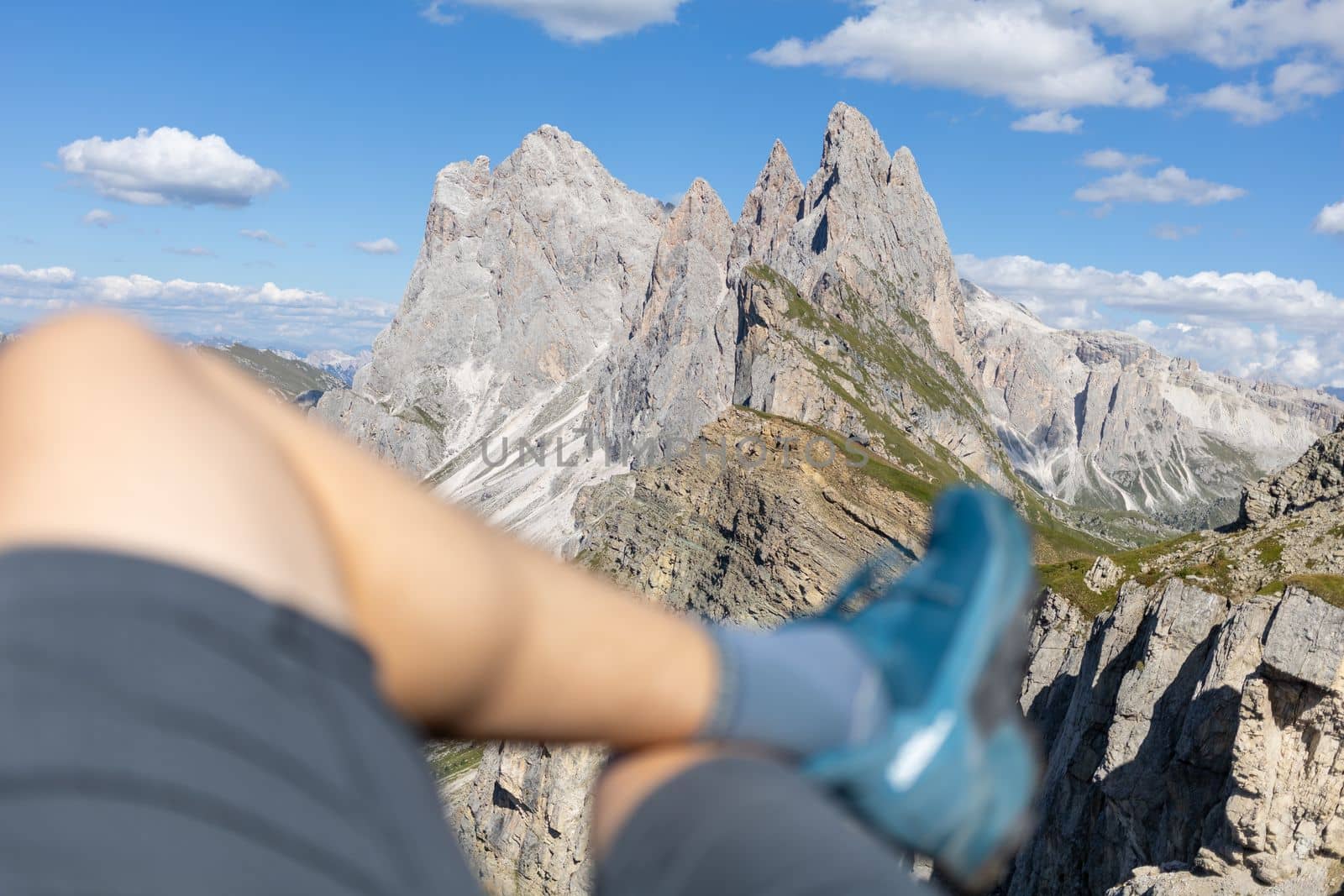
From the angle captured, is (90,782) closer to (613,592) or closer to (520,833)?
(613,592)

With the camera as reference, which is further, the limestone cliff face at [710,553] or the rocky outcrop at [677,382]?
the rocky outcrop at [677,382]

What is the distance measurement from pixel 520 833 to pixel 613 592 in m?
53.3

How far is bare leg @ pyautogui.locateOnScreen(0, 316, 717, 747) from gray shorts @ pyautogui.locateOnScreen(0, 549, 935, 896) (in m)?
0.12

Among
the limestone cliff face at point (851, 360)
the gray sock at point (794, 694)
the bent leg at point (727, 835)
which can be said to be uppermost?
the limestone cliff face at point (851, 360)

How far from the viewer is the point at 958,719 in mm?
3201

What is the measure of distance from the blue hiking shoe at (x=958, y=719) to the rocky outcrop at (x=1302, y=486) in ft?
132

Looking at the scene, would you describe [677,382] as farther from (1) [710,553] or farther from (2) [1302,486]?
(2) [1302,486]

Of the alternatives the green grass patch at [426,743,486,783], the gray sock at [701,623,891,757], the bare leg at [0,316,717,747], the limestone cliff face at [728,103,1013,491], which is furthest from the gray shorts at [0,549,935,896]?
the limestone cliff face at [728,103,1013,491]

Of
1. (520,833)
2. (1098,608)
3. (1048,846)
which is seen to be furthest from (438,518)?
(520,833)

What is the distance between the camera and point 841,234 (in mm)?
197750

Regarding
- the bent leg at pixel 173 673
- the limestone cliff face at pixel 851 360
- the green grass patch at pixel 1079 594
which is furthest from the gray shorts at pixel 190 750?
the limestone cliff face at pixel 851 360

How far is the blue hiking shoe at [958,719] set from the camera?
311 centimetres

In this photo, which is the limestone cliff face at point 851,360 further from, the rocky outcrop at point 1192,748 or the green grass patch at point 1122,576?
the rocky outcrop at point 1192,748

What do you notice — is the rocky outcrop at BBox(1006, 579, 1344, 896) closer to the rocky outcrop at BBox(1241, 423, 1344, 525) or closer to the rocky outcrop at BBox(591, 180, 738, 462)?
the rocky outcrop at BBox(1241, 423, 1344, 525)
